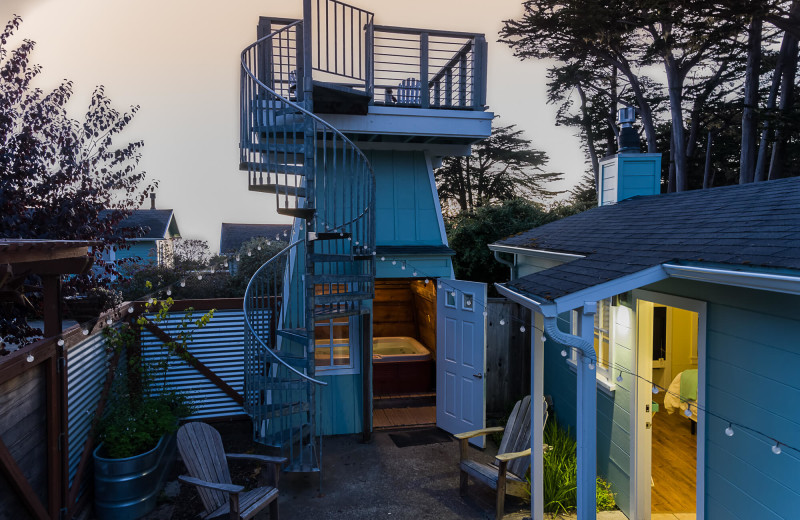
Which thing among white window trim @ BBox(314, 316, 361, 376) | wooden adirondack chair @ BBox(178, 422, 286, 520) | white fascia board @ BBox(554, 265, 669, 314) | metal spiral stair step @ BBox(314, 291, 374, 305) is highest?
white fascia board @ BBox(554, 265, 669, 314)

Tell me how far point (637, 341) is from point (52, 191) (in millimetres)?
5505

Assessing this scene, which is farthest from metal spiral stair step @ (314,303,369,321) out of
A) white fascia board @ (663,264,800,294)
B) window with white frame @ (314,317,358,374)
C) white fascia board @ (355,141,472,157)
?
white fascia board @ (663,264,800,294)

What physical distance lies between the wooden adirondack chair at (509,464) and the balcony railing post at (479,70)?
11.8ft

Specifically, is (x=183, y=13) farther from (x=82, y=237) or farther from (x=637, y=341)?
(x=637, y=341)

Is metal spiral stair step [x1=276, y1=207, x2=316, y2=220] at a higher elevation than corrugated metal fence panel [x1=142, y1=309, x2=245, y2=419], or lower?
higher

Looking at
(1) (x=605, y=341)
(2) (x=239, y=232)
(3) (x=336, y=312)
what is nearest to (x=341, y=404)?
(3) (x=336, y=312)

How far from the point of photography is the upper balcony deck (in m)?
5.46

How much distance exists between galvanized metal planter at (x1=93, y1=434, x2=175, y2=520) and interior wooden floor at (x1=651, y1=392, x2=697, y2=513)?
172 inches

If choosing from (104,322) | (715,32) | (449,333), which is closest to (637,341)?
(449,333)

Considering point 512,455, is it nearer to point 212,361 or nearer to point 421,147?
point 212,361

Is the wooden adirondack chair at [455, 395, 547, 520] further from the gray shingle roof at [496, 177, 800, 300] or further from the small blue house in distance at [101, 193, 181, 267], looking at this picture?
the small blue house in distance at [101, 193, 181, 267]

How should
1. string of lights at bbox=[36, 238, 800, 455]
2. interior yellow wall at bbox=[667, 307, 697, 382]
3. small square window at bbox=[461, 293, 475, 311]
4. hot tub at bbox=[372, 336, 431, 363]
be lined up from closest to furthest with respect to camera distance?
string of lights at bbox=[36, 238, 800, 455] → small square window at bbox=[461, 293, 475, 311] → interior yellow wall at bbox=[667, 307, 697, 382] → hot tub at bbox=[372, 336, 431, 363]

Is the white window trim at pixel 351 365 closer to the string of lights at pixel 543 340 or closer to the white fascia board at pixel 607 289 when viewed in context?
the string of lights at pixel 543 340

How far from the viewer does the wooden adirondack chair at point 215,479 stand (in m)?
3.69
